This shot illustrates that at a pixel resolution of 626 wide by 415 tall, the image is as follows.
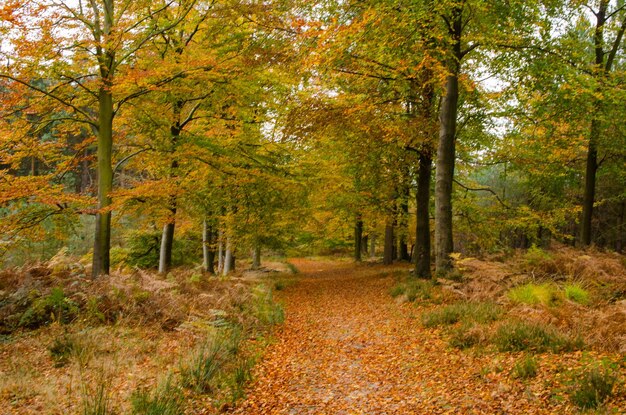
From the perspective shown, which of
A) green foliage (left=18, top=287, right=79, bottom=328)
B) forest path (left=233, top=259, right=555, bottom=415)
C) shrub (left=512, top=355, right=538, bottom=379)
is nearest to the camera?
forest path (left=233, top=259, right=555, bottom=415)

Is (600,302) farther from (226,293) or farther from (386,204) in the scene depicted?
(386,204)

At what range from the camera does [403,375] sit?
17.8 feet

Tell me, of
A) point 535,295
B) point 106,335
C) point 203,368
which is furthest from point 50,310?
point 535,295

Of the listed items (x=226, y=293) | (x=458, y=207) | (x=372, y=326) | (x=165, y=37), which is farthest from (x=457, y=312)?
(x=165, y=37)

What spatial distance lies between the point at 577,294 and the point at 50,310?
30.7ft

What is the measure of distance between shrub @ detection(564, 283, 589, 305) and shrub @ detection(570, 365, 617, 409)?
2991 millimetres

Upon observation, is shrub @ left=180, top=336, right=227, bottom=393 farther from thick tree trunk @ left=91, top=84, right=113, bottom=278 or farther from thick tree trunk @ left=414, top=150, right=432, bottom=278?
thick tree trunk @ left=414, top=150, right=432, bottom=278

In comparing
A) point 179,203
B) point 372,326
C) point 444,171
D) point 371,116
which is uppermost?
point 371,116

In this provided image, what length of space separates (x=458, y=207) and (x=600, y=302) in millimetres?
9523

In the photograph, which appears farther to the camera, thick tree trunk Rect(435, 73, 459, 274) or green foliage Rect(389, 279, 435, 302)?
thick tree trunk Rect(435, 73, 459, 274)

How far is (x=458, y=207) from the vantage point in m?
15.7

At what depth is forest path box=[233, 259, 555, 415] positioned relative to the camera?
4.41 metres

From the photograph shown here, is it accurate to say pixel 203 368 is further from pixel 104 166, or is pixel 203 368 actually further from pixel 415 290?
pixel 104 166

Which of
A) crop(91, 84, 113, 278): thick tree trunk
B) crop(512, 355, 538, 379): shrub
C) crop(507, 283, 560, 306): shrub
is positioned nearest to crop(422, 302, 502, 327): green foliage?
crop(507, 283, 560, 306): shrub
